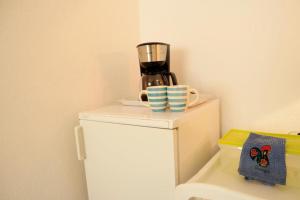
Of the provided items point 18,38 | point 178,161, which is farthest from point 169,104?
point 18,38

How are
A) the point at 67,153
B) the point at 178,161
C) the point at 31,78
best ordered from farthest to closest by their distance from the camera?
the point at 67,153
the point at 31,78
the point at 178,161

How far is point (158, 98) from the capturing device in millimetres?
797

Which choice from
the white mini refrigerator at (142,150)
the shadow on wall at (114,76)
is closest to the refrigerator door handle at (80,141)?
the white mini refrigerator at (142,150)

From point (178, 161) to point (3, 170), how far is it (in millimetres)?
614

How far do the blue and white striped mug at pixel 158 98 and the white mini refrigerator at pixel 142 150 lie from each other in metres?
0.04

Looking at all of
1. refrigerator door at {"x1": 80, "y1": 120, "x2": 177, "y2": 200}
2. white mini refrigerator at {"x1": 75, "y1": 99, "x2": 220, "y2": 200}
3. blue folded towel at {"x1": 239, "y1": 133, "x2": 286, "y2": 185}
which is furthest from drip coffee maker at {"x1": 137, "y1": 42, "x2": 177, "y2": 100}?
blue folded towel at {"x1": 239, "y1": 133, "x2": 286, "y2": 185}

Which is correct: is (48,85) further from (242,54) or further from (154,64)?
(242,54)

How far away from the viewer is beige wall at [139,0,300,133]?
3.10ft

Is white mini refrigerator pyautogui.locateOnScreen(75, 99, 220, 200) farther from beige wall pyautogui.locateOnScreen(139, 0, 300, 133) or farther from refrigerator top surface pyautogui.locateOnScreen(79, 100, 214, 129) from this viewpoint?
beige wall pyautogui.locateOnScreen(139, 0, 300, 133)

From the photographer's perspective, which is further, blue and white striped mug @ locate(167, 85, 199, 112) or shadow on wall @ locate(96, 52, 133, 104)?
shadow on wall @ locate(96, 52, 133, 104)

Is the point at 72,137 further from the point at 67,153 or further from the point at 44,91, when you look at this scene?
the point at 44,91

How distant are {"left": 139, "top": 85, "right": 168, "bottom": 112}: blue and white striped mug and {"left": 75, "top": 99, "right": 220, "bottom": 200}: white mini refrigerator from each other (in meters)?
0.04

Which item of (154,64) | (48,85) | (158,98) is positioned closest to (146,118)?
(158,98)

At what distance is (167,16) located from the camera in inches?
48.8
